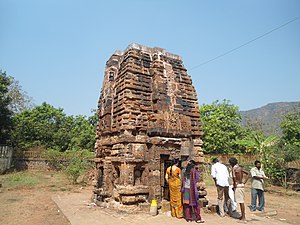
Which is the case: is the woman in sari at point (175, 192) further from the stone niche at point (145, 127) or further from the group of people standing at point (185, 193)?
the stone niche at point (145, 127)

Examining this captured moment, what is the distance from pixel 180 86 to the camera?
8789mm

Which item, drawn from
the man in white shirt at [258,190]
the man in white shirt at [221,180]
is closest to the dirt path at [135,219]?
the man in white shirt at [221,180]

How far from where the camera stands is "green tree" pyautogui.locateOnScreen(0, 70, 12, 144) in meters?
21.1

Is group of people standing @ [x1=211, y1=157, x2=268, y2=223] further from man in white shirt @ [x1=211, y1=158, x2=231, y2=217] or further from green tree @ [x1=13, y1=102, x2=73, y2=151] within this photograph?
green tree @ [x1=13, y1=102, x2=73, y2=151]

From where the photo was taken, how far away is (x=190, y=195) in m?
6.43

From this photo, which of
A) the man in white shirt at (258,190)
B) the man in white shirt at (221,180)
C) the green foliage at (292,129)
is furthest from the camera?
the green foliage at (292,129)

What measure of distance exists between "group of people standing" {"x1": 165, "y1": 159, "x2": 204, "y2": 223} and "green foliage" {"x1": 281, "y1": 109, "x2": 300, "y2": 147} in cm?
2080

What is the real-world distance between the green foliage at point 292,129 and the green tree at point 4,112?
91.7 feet

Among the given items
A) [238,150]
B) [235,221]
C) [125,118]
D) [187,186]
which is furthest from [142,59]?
[238,150]

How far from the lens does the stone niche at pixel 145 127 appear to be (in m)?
7.27

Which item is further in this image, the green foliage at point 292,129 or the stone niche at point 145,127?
the green foliage at point 292,129

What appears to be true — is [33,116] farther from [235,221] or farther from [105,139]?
[235,221]

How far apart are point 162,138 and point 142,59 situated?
3108mm

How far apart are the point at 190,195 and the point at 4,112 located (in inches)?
839
